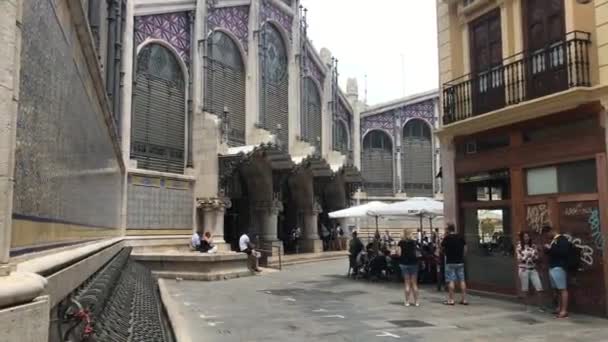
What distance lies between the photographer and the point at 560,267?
10.2 m

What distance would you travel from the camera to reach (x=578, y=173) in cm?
1084

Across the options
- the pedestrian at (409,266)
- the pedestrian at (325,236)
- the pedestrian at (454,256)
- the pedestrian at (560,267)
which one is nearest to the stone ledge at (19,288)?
A: the pedestrian at (560,267)

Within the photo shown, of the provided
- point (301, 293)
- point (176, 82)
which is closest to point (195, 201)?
point (176, 82)

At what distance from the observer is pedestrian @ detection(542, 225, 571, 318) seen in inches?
398

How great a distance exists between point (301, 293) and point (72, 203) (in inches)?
387

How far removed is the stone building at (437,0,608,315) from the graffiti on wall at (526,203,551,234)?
2cm

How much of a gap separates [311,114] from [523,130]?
1991 cm

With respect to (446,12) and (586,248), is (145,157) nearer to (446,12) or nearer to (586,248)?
(446,12)

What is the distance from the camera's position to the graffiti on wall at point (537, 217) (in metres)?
11.4

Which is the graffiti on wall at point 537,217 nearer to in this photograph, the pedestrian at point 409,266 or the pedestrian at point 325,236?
the pedestrian at point 409,266

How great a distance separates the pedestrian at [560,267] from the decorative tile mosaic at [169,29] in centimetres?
1631

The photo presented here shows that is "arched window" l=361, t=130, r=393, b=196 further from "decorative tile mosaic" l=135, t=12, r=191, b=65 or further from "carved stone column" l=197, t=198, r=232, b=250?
"decorative tile mosaic" l=135, t=12, r=191, b=65

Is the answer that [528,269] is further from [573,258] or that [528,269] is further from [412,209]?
[412,209]

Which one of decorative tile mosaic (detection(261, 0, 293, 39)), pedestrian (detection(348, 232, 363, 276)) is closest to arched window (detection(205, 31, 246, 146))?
decorative tile mosaic (detection(261, 0, 293, 39))
